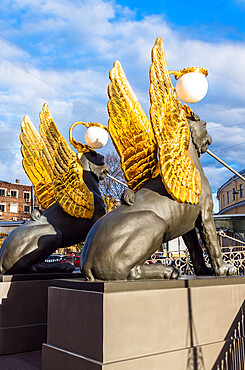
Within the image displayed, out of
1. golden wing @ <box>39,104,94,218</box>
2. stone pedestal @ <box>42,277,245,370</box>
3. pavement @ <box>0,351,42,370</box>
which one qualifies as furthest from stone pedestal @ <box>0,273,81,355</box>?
stone pedestal @ <box>42,277,245,370</box>

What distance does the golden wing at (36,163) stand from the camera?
581cm

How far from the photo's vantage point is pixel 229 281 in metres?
3.72

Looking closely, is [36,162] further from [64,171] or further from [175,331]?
[175,331]

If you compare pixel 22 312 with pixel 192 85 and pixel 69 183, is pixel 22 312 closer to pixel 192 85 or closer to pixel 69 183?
pixel 69 183

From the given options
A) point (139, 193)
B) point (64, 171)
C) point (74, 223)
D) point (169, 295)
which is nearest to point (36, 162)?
point (64, 171)

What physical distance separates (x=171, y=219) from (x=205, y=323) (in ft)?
3.16

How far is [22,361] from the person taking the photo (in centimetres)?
414

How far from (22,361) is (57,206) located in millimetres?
1976

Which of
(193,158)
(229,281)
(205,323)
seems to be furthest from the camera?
(193,158)

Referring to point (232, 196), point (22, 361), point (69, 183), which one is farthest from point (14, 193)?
point (22, 361)

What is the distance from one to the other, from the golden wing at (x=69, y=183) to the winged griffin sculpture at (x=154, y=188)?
1132mm

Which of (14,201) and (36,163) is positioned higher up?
(14,201)

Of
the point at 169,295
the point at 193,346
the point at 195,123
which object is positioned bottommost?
the point at 193,346

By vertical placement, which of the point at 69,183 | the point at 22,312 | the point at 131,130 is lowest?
the point at 22,312
